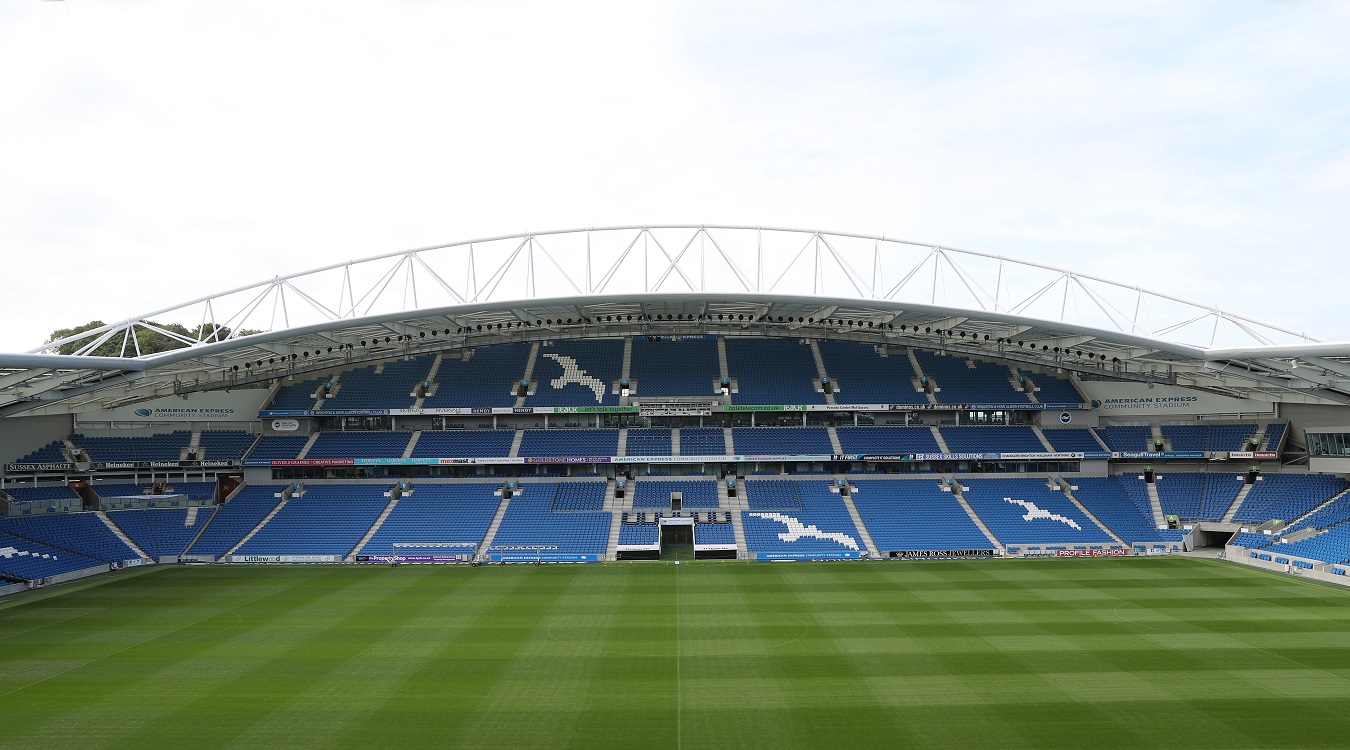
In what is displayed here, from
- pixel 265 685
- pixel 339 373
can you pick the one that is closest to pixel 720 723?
pixel 265 685

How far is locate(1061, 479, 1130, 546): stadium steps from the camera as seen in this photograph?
39906 millimetres

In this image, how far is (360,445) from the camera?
152 feet

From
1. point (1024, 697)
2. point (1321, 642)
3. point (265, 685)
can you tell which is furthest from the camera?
point (1321, 642)

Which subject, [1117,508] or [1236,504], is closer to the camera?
[1236,504]

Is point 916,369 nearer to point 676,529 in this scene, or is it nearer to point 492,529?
point 676,529

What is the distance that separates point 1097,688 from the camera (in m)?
18.8

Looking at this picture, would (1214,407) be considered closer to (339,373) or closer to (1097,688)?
(1097,688)

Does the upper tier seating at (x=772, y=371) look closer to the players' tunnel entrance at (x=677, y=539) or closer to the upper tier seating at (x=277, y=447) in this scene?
the players' tunnel entrance at (x=677, y=539)

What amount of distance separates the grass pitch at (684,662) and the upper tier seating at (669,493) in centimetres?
934

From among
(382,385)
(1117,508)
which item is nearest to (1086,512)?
(1117,508)

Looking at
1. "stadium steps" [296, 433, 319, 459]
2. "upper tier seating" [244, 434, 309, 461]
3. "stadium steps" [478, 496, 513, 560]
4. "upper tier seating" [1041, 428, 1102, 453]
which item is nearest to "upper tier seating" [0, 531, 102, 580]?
"upper tier seating" [244, 434, 309, 461]

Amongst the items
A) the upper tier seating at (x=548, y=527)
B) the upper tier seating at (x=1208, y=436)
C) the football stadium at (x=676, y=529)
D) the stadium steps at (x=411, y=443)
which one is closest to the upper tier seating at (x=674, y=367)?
the football stadium at (x=676, y=529)

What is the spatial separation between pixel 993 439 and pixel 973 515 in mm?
6992

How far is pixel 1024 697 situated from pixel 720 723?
7724 mm
